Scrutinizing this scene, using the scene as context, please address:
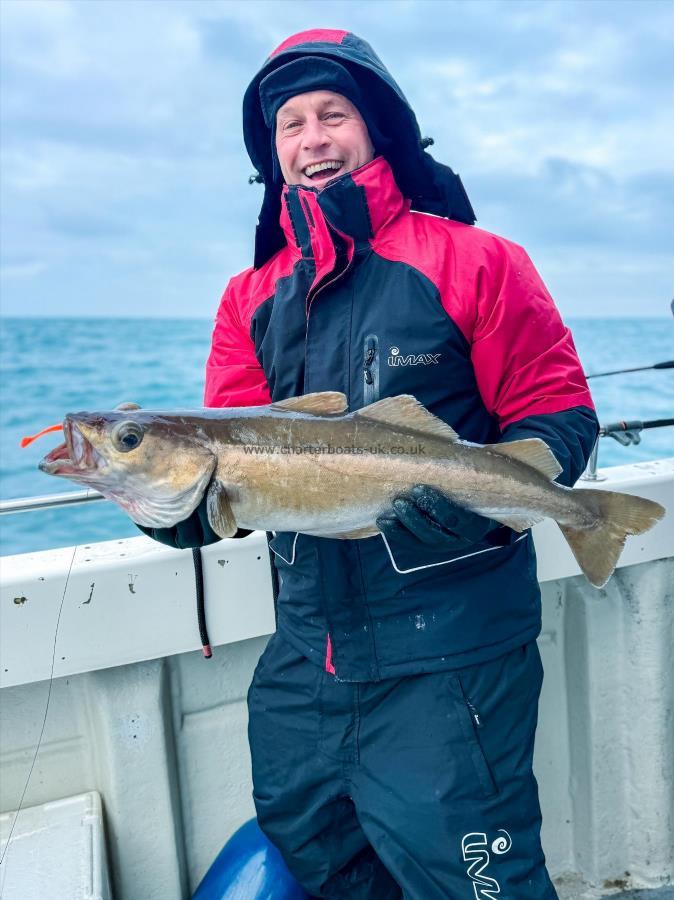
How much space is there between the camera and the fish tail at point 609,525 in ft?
7.46

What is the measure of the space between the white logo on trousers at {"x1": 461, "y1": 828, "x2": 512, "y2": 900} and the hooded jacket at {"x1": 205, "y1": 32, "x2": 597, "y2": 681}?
1.71ft

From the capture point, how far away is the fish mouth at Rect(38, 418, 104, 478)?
197 centimetres

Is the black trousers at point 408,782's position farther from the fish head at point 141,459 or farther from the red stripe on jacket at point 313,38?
the red stripe on jacket at point 313,38

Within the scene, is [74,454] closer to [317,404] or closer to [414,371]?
[317,404]

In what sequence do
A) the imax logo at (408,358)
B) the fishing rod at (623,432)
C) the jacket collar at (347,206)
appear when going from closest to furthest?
the imax logo at (408,358) → the jacket collar at (347,206) → the fishing rod at (623,432)

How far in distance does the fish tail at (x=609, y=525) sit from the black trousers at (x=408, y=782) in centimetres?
42

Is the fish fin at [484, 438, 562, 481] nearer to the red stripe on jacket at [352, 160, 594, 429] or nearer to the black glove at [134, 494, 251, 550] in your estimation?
the red stripe on jacket at [352, 160, 594, 429]

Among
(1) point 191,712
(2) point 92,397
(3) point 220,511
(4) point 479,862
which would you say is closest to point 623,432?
(4) point 479,862

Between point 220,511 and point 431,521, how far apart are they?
61 cm

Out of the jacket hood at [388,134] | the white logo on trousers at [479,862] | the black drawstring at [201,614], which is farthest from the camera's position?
the black drawstring at [201,614]

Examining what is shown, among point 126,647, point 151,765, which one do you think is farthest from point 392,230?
point 151,765

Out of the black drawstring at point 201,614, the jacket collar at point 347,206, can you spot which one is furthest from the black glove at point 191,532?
the jacket collar at point 347,206

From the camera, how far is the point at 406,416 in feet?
7.01

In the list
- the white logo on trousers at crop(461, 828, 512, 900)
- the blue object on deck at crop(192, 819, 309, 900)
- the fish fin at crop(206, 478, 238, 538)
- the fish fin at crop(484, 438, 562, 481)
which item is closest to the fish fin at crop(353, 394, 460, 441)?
the fish fin at crop(484, 438, 562, 481)
